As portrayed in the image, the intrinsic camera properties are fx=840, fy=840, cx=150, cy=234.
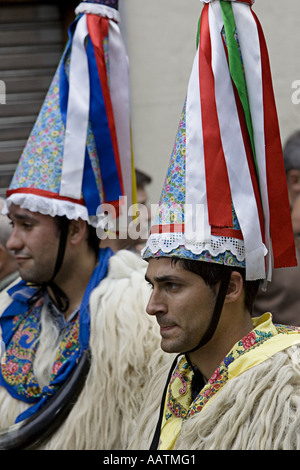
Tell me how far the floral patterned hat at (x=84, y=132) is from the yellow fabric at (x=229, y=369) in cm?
100

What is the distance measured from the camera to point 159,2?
4.52 meters

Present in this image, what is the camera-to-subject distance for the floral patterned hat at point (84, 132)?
10.2 feet

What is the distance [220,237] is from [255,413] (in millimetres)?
462

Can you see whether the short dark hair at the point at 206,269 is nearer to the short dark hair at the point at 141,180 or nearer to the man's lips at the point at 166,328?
A: the man's lips at the point at 166,328

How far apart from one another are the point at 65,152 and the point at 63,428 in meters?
0.99

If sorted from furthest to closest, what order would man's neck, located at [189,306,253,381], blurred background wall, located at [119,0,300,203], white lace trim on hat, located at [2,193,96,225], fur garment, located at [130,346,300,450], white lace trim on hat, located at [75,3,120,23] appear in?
blurred background wall, located at [119,0,300,203] → white lace trim on hat, located at [75,3,120,23] → white lace trim on hat, located at [2,193,96,225] → man's neck, located at [189,306,253,381] → fur garment, located at [130,346,300,450]

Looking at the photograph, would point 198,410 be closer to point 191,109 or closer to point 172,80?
point 191,109

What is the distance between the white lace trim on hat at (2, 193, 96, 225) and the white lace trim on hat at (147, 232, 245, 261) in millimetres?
899

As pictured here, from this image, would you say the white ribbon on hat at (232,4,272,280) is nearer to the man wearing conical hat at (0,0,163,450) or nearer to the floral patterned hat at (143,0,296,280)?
the floral patterned hat at (143,0,296,280)

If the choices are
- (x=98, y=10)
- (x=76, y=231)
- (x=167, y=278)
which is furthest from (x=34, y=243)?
(x=167, y=278)

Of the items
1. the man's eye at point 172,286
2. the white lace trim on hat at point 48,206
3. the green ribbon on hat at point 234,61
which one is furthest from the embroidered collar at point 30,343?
the green ribbon on hat at point 234,61

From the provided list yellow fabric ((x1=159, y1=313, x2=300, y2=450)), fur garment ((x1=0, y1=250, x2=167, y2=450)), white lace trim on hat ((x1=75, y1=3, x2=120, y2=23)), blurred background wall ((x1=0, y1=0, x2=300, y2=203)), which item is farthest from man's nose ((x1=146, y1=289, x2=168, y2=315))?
blurred background wall ((x1=0, y1=0, x2=300, y2=203))

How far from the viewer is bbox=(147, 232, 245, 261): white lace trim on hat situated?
220 cm

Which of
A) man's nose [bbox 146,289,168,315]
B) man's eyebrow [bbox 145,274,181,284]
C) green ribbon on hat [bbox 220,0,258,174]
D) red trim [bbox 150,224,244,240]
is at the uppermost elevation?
green ribbon on hat [bbox 220,0,258,174]
